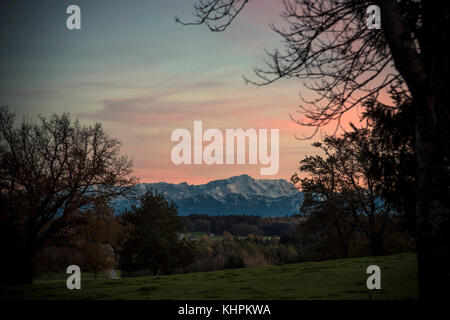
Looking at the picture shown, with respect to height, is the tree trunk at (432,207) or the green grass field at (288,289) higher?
the tree trunk at (432,207)

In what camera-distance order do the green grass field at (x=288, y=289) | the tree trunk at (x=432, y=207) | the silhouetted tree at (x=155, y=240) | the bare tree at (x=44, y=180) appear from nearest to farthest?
the tree trunk at (x=432, y=207) < the green grass field at (x=288, y=289) < the bare tree at (x=44, y=180) < the silhouetted tree at (x=155, y=240)

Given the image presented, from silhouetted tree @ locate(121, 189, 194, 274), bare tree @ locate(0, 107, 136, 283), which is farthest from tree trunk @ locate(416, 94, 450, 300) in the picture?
silhouetted tree @ locate(121, 189, 194, 274)

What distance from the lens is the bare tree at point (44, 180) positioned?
70.6ft

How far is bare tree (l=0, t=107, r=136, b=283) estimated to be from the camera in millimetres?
21531

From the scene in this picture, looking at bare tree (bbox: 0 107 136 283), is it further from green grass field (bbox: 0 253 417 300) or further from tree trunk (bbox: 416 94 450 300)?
tree trunk (bbox: 416 94 450 300)

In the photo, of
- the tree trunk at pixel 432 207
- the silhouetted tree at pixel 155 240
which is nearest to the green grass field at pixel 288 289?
the tree trunk at pixel 432 207

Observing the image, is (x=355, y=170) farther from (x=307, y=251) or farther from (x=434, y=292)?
(x=434, y=292)


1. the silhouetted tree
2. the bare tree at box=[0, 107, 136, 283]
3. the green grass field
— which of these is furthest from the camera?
the silhouetted tree

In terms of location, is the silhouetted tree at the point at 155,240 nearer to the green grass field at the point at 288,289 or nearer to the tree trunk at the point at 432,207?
the green grass field at the point at 288,289

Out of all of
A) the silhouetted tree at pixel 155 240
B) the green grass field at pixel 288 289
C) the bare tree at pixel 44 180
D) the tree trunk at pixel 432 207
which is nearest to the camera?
the tree trunk at pixel 432 207

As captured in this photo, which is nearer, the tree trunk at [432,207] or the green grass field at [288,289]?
the tree trunk at [432,207]

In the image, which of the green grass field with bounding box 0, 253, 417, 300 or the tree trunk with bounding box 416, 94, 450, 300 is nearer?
the tree trunk with bounding box 416, 94, 450, 300

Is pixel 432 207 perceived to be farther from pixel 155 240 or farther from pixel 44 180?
pixel 155 240
